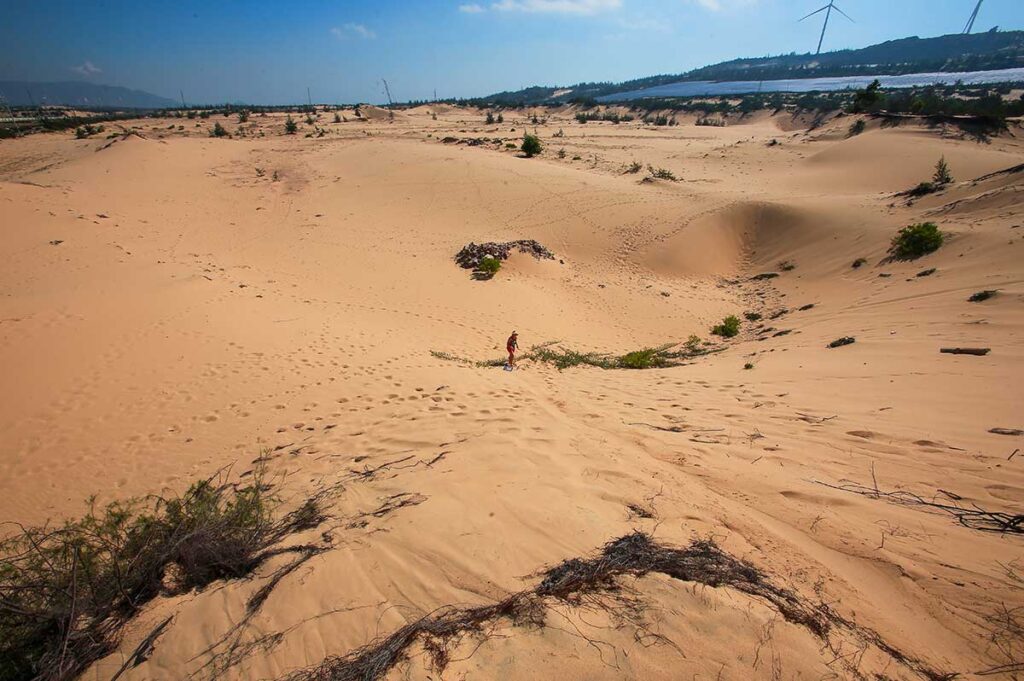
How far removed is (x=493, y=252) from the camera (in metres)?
14.8

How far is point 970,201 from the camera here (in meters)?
11.9

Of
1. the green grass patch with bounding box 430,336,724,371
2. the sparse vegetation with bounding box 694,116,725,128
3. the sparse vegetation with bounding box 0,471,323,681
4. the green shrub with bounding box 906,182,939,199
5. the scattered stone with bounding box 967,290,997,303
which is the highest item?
the sparse vegetation with bounding box 694,116,725,128

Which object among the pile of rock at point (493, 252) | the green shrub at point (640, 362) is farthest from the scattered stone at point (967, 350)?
the pile of rock at point (493, 252)

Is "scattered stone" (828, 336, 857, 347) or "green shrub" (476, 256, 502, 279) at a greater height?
"scattered stone" (828, 336, 857, 347)

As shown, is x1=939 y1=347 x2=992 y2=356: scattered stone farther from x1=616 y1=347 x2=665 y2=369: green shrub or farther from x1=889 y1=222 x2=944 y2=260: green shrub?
x1=889 y1=222 x2=944 y2=260: green shrub

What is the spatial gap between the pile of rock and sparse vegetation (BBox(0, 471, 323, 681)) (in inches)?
453

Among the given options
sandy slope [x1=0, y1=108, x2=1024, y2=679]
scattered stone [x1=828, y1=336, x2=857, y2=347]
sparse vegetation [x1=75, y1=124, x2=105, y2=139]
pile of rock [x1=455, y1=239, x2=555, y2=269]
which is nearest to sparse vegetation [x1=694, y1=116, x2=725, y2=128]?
sandy slope [x1=0, y1=108, x2=1024, y2=679]

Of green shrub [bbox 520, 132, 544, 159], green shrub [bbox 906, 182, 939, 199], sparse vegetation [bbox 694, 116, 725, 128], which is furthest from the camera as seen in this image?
sparse vegetation [bbox 694, 116, 725, 128]

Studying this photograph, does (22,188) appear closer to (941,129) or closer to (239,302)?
(239,302)

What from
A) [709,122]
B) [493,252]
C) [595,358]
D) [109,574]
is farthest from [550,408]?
[709,122]

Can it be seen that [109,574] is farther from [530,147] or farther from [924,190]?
[530,147]

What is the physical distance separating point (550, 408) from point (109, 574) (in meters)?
4.50

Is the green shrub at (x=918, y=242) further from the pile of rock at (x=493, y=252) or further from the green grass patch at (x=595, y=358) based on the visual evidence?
the pile of rock at (x=493, y=252)

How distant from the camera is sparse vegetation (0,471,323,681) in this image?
7.87ft
